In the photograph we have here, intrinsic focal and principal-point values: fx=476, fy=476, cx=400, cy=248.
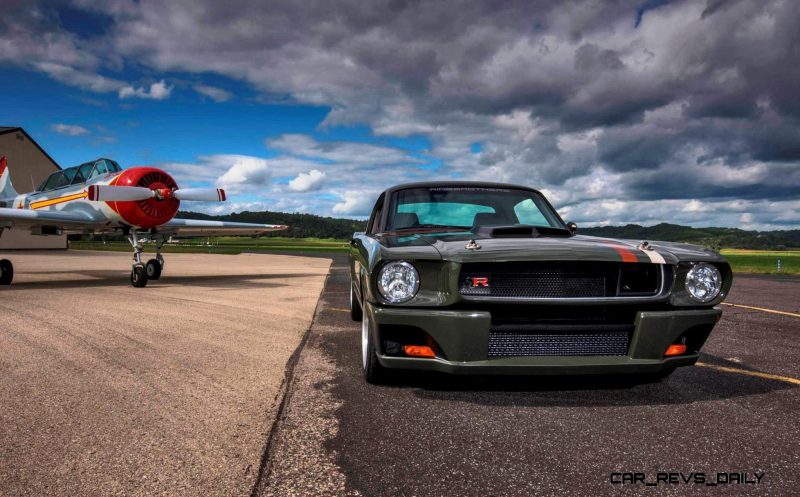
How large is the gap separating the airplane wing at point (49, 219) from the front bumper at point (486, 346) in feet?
36.7

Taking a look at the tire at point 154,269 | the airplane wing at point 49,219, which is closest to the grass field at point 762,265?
the tire at point 154,269

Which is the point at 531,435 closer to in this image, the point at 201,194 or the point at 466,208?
the point at 466,208

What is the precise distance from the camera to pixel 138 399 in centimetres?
290

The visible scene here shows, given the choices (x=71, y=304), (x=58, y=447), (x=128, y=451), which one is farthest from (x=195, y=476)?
(x=71, y=304)

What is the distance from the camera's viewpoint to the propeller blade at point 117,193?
10297mm

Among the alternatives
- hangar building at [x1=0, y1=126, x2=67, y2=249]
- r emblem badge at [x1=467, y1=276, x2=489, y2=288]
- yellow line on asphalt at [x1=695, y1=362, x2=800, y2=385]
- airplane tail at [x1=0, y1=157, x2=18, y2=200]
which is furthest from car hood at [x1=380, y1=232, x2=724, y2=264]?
hangar building at [x1=0, y1=126, x2=67, y2=249]

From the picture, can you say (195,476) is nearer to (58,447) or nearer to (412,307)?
(58,447)

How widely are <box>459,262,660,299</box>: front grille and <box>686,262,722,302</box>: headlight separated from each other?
39 cm

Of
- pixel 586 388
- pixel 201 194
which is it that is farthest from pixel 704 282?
pixel 201 194

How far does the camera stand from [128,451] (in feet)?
7.08

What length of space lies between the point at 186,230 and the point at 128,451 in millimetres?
13281

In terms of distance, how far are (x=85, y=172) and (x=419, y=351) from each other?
12.6 metres

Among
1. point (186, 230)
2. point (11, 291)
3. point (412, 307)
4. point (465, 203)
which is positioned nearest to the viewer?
point (412, 307)

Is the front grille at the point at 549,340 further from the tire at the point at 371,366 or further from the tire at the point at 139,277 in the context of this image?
the tire at the point at 139,277
